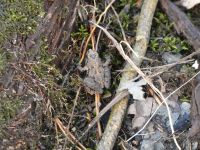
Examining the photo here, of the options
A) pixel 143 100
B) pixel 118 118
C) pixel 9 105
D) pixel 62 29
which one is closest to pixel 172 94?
pixel 143 100

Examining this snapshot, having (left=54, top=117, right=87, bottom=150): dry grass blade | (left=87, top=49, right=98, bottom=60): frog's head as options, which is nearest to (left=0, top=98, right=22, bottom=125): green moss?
(left=54, top=117, right=87, bottom=150): dry grass blade

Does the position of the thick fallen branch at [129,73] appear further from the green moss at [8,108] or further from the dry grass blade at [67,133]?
the green moss at [8,108]

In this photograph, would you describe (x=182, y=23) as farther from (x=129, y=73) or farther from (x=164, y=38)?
(x=129, y=73)

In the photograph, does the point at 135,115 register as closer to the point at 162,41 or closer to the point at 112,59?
the point at 112,59

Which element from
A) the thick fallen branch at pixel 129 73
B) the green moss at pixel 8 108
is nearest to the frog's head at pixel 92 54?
the thick fallen branch at pixel 129 73

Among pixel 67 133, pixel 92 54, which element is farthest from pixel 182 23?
pixel 67 133

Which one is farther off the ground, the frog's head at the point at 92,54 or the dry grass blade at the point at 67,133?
the frog's head at the point at 92,54
